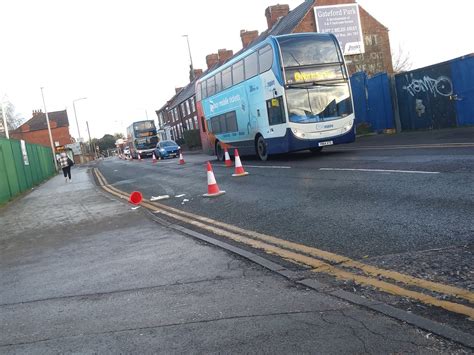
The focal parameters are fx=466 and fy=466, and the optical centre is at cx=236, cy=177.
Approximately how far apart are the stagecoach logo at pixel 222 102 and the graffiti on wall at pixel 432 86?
831 cm

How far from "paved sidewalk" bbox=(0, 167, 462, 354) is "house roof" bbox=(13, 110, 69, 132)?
87.5 meters

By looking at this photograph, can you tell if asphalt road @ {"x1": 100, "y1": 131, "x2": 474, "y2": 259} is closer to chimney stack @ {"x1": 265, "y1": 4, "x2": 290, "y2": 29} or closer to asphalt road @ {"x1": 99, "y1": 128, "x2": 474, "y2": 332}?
asphalt road @ {"x1": 99, "y1": 128, "x2": 474, "y2": 332}

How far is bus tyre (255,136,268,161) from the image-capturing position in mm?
17578

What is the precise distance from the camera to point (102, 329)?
144 inches

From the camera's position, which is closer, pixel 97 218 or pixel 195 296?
pixel 195 296

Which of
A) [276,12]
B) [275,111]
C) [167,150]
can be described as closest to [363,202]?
[275,111]

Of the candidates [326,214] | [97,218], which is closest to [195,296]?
[326,214]

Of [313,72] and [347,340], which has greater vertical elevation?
[313,72]

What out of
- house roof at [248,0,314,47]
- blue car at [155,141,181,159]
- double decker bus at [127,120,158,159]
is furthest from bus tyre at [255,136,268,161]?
double decker bus at [127,120,158,159]

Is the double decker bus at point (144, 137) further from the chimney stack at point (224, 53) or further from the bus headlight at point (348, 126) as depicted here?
the bus headlight at point (348, 126)

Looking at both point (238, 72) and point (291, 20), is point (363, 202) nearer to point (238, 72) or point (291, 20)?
point (238, 72)

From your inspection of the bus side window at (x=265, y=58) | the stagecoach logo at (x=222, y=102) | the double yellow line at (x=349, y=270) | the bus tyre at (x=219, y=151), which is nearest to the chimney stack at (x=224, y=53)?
the stagecoach logo at (x=222, y=102)

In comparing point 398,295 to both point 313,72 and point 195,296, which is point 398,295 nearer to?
point 195,296

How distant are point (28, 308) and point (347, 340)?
9.99 feet
